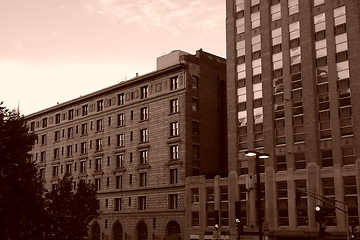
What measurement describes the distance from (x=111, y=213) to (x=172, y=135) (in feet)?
55.6

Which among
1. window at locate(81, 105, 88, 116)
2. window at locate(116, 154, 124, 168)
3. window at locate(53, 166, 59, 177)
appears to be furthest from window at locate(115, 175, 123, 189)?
window at locate(53, 166, 59, 177)

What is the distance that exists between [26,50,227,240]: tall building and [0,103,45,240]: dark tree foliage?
29715 millimetres

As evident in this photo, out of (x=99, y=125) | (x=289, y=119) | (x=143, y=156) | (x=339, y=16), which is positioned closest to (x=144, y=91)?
(x=143, y=156)

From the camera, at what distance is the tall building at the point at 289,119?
181 feet

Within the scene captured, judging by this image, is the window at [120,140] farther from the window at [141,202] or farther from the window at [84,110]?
the window at [84,110]

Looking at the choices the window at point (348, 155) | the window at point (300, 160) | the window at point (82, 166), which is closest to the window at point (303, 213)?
the window at point (300, 160)

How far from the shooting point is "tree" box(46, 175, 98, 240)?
65438 mm

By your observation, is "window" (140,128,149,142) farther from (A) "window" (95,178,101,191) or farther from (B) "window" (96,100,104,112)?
(A) "window" (95,178,101,191)

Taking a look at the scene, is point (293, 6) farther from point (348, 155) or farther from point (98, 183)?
point (98, 183)

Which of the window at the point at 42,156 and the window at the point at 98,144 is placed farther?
the window at the point at 42,156

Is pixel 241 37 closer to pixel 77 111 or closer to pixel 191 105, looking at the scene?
pixel 191 105

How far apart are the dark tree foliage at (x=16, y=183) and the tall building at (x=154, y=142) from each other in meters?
29.7

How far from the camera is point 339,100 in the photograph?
56.1m

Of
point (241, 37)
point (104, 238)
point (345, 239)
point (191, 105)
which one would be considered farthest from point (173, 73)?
point (345, 239)
